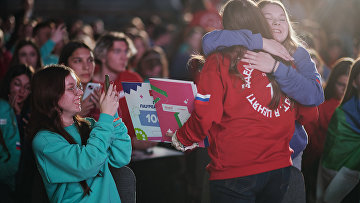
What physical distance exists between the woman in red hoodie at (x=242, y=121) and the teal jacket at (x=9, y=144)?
1.86m

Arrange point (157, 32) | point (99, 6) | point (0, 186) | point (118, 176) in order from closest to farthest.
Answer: point (118, 176)
point (0, 186)
point (157, 32)
point (99, 6)

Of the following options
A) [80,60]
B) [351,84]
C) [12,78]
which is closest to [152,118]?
[80,60]

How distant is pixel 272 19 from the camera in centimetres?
225

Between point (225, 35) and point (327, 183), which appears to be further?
point (327, 183)

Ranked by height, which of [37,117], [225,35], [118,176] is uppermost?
[225,35]

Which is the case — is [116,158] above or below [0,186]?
above

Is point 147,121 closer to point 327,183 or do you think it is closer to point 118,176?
point 118,176

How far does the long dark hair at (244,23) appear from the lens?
211cm

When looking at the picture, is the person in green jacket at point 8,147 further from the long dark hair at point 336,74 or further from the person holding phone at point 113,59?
the long dark hair at point 336,74

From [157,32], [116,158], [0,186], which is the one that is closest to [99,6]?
[157,32]

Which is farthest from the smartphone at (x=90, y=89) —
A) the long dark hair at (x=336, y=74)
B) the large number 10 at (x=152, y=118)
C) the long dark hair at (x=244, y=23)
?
the long dark hair at (x=336, y=74)

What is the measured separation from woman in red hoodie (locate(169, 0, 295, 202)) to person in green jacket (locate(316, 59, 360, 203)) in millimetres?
1226

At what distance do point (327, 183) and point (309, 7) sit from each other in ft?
24.0

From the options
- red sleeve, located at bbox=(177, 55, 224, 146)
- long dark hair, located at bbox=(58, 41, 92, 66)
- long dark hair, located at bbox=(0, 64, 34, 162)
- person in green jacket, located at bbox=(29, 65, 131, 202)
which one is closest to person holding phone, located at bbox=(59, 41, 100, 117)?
long dark hair, located at bbox=(58, 41, 92, 66)
